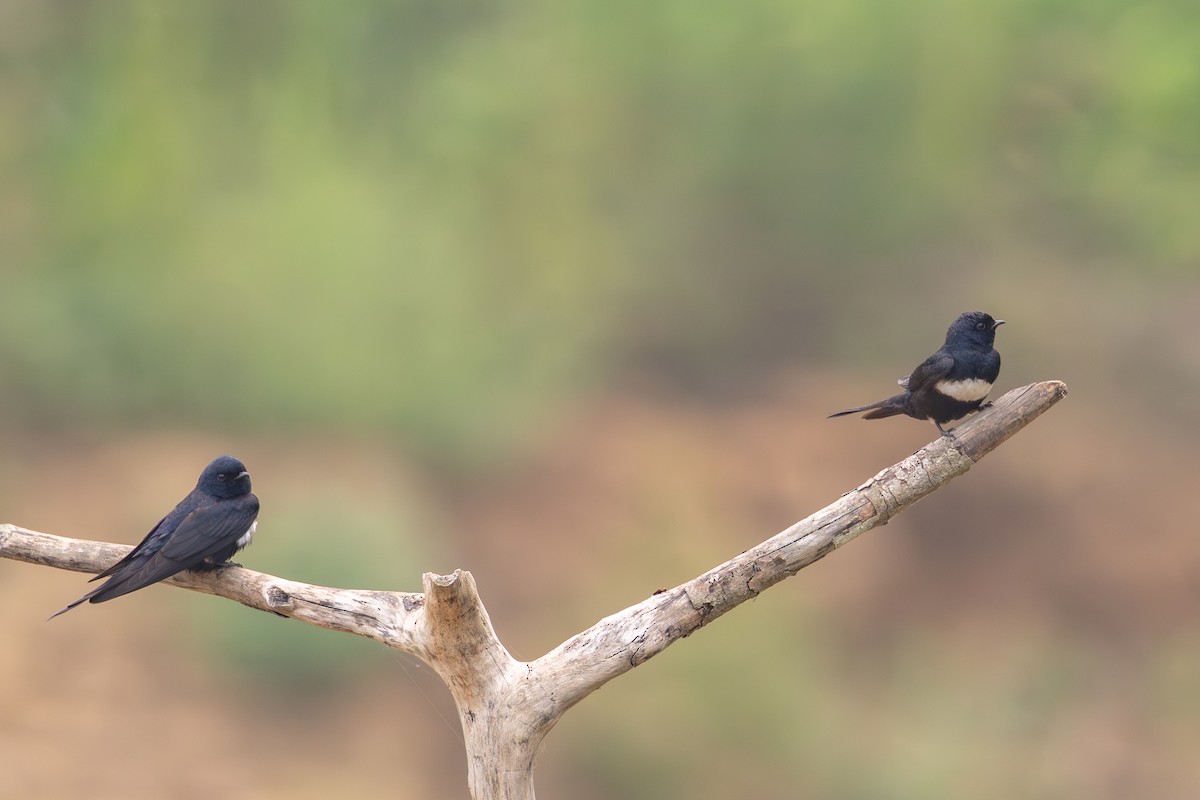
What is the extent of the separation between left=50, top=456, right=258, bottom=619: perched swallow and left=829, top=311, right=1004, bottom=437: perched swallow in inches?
61.7

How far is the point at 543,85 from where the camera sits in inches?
291

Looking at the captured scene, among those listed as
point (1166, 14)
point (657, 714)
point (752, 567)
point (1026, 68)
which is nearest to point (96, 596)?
point (752, 567)

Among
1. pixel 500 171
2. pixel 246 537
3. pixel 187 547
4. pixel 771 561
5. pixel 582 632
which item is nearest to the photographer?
pixel 771 561

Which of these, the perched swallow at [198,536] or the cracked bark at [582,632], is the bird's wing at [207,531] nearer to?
the perched swallow at [198,536]

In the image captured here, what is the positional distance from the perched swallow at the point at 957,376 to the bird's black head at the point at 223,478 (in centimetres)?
161

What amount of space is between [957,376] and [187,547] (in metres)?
1.91

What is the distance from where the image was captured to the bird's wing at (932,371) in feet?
9.53

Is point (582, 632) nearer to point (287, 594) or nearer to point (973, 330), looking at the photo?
point (287, 594)

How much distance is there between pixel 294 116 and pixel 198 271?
109cm

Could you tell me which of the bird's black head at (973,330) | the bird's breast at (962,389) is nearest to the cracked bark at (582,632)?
the bird's breast at (962,389)

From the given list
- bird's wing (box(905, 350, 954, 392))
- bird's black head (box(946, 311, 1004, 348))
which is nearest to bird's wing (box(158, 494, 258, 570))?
bird's wing (box(905, 350, 954, 392))

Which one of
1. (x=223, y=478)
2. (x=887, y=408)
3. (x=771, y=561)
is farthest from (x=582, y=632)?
(x=223, y=478)

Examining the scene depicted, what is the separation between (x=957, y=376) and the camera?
290cm

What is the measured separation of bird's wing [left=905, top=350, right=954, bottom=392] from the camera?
2906mm
